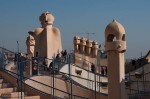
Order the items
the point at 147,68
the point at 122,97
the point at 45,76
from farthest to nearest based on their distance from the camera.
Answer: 1. the point at 147,68
2. the point at 45,76
3. the point at 122,97

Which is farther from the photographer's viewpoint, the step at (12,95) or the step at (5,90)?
the step at (5,90)

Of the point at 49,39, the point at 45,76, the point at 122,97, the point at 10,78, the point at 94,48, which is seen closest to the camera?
the point at 122,97

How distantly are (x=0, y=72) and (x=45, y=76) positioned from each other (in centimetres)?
248

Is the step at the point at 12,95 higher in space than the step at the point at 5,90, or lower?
lower

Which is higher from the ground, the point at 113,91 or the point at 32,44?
the point at 32,44

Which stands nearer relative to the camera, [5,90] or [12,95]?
[12,95]

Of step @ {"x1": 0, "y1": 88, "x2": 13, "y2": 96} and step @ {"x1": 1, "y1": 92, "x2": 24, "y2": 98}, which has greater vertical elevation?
step @ {"x1": 0, "y1": 88, "x2": 13, "y2": 96}

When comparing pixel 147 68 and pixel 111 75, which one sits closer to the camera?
pixel 111 75

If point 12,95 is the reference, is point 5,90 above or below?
above

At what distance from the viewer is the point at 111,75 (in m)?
11.0

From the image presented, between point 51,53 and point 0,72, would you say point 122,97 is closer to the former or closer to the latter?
point 0,72

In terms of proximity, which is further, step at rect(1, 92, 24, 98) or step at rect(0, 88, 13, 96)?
step at rect(0, 88, 13, 96)

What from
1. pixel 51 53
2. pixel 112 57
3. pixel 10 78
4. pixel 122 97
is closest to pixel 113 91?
pixel 122 97

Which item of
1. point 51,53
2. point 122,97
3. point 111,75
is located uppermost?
point 51,53
